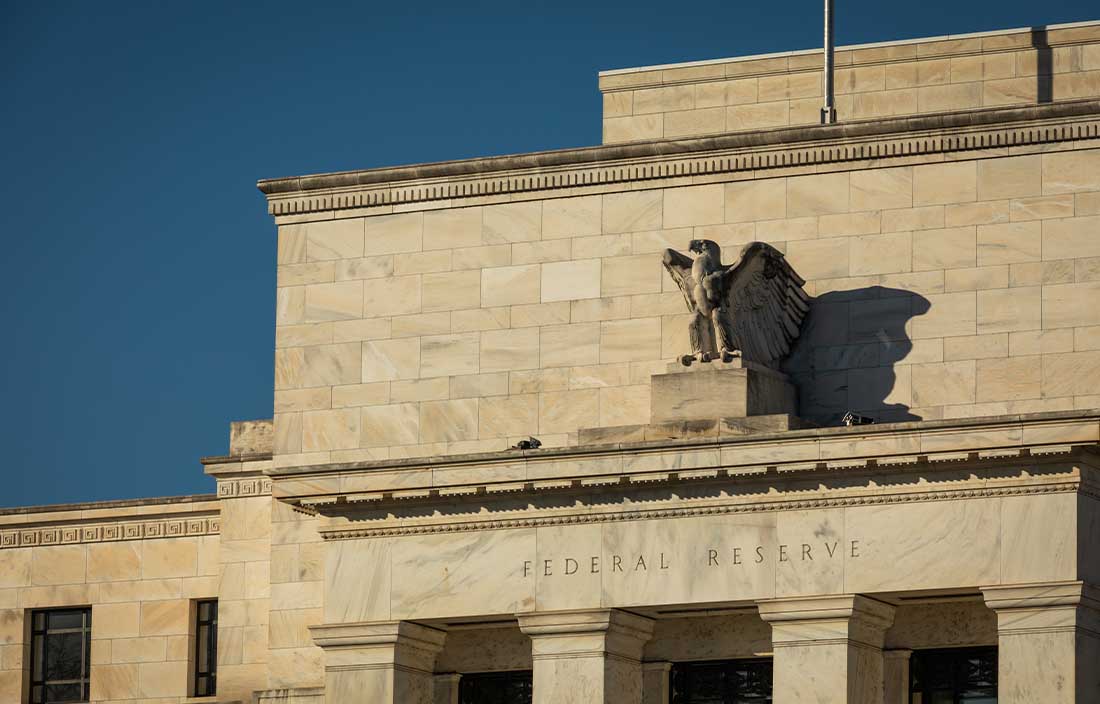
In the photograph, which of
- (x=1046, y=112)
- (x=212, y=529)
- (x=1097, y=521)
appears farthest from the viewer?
(x=212, y=529)

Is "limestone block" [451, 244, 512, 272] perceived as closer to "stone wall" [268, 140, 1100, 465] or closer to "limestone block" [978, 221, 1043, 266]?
"stone wall" [268, 140, 1100, 465]

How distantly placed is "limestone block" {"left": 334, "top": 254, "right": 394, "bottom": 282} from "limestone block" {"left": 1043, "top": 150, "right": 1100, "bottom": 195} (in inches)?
457

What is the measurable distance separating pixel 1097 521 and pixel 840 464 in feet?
13.0

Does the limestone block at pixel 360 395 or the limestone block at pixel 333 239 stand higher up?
the limestone block at pixel 333 239

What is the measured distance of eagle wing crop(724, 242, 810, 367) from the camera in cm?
4581

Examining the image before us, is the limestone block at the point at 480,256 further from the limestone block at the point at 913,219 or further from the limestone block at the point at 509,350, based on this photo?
the limestone block at the point at 913,219

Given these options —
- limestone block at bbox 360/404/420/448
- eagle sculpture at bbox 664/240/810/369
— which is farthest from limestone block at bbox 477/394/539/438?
eagle sculpture at bbox 664/240/810/369

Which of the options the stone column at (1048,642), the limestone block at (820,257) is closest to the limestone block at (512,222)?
the limestone block at (820,257)

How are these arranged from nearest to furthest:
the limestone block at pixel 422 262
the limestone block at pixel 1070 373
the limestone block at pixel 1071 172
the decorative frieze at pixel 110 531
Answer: the limestone block at pixel 1070 373
the limestone block at pixel 1071 172
the limestone block at pixel 422 262
the decorative frieze at pixel 110 531

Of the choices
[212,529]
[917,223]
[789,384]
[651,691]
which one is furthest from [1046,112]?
[212,529]

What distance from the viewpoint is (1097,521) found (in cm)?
4278

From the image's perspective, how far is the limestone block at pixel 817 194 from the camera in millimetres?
46938

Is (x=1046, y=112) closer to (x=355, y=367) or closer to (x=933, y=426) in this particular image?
(x=933, y=426)

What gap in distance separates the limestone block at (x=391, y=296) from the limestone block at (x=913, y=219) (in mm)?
8412
